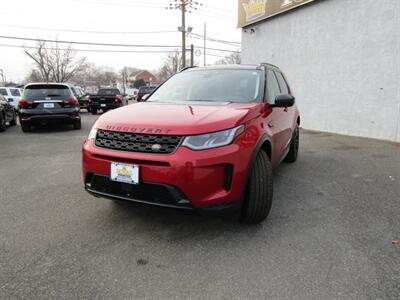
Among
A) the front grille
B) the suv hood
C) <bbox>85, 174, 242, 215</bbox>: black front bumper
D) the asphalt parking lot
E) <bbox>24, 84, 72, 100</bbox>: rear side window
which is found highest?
<bbox>24, 84, 72, 100</bbox>: rear side window

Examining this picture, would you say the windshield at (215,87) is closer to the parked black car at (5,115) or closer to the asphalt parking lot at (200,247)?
the asphalt parking lot at (200,247)

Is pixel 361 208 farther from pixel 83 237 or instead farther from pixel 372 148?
pixel 372 148

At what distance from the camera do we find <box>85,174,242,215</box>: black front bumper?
2.55 m

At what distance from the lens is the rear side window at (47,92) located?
9.80 meters

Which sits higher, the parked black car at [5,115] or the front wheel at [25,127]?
the parked black car at [5,115]

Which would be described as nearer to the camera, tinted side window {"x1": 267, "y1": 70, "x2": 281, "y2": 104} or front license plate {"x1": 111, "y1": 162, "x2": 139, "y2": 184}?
front license plate {"x1": 111, "y1": 162, "x2": 139, "y2": 184}

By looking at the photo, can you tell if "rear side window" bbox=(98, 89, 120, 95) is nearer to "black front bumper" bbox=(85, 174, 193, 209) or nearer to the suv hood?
the suv hood

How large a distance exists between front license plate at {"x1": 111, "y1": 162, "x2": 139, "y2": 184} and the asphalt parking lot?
0.39m

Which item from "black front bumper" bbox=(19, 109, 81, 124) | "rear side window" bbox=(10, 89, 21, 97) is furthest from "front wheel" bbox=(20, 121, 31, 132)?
"rear side window" bbox=(10, 89, 21, 97)

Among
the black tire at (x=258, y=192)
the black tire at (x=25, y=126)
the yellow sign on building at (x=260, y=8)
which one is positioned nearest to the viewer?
the black tire at (x=258, y=192)

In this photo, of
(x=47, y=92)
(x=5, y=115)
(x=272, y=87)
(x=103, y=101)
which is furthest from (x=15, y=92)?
(x=272, y=87)

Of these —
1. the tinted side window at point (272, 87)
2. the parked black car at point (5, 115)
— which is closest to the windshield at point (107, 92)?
the parked black car at point (5, 115)

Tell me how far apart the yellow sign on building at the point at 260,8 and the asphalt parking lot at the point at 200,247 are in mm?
8594

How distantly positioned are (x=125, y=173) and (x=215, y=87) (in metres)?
1.74
